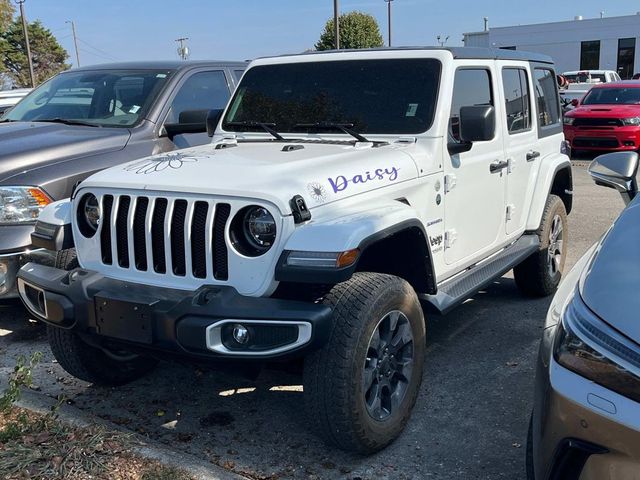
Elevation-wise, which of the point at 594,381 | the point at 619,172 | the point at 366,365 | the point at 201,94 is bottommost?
the point at 366,365

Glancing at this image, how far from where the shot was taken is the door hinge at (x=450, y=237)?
404 centimetres

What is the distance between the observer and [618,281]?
6.91 feet

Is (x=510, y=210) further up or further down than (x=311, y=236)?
further down

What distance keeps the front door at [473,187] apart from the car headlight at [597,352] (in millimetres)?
1929

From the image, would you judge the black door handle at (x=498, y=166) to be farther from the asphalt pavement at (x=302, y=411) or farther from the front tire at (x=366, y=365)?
the front tire at (x=366, y=365)

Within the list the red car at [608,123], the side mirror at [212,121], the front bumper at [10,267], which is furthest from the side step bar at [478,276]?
the red car at [608,123]

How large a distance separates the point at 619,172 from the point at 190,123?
3.16 meters

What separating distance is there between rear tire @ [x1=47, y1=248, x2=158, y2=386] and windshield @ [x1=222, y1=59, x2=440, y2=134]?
5.00 feet

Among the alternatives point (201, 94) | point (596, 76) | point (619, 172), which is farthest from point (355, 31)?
point (619, 172)

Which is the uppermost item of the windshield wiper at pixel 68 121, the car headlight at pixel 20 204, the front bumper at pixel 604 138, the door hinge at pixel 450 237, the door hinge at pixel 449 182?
the windshield wiper at pixel 68 121

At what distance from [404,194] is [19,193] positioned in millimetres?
2671

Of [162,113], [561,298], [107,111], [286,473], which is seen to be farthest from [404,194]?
[107,111]

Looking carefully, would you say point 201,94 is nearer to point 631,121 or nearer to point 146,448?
point 146,448

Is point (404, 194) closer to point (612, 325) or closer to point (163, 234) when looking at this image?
point (163, 234)
